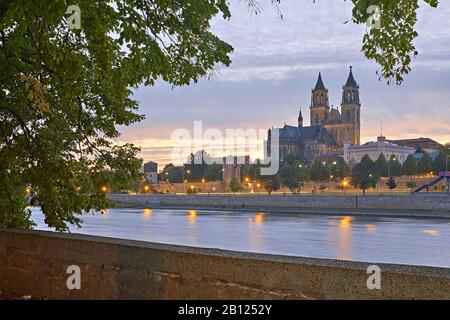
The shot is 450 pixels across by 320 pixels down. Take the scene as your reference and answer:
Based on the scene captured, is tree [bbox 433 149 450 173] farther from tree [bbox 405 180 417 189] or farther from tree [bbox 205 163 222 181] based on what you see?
tree [bbox 205 163 222 181]

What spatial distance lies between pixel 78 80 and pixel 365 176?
118m

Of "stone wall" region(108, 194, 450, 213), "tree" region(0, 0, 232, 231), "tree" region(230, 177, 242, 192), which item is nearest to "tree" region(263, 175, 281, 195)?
"tree" region(230, 177, 242, 192)

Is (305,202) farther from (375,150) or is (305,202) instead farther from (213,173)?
(375,150)

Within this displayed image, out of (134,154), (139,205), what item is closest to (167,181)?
(139,205)

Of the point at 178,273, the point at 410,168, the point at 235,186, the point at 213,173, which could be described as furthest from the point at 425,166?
the point at 178,273

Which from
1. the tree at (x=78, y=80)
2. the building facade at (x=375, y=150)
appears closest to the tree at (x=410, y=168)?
the building facade at (x=375, y=150)

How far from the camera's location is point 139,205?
391 feet

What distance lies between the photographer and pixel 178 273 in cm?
482

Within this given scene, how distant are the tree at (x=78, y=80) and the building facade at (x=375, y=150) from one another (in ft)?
553

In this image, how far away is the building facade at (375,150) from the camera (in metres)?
179

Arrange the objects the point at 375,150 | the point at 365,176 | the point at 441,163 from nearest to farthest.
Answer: the point at 365,176 < the point at 441,163 < the point at 375,150
